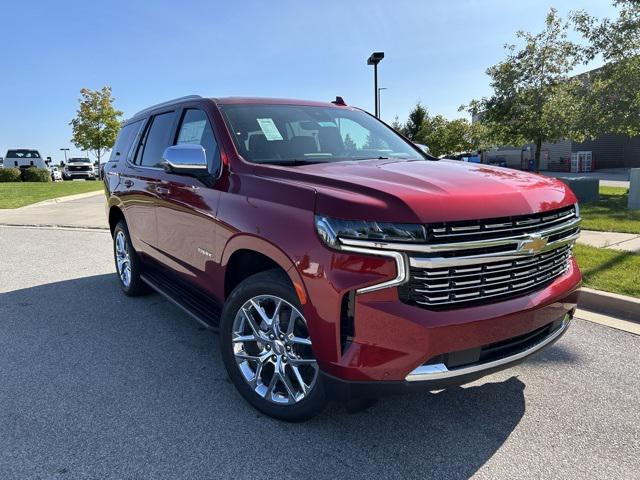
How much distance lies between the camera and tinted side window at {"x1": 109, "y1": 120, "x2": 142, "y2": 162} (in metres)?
5.35

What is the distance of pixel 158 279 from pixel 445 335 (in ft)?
10.5

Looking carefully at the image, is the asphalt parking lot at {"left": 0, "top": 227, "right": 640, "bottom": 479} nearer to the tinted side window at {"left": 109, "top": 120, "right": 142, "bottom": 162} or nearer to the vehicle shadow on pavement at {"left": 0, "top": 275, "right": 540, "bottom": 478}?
the vehicle shadow on pavement at {"left": 0, "top": 275, "right": 540, "bottom": 478}

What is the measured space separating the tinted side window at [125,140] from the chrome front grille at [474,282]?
3982 mm

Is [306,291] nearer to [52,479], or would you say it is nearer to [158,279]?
[52,479]

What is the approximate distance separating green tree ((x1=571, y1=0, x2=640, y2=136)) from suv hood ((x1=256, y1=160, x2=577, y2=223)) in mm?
Result: 13090

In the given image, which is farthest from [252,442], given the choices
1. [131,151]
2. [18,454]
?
[131,151]

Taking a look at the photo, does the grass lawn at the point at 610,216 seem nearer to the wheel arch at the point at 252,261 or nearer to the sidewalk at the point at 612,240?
the sidewalk at the point at 612,240

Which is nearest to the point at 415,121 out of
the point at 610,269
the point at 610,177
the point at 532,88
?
the point at 610,177

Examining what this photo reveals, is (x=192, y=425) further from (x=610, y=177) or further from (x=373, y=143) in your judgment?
(x=610, y=177)

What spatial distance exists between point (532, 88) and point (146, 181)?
1851 cm

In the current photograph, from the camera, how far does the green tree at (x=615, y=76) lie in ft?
45.2

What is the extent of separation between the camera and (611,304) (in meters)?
4.87

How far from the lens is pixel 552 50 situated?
19031mm

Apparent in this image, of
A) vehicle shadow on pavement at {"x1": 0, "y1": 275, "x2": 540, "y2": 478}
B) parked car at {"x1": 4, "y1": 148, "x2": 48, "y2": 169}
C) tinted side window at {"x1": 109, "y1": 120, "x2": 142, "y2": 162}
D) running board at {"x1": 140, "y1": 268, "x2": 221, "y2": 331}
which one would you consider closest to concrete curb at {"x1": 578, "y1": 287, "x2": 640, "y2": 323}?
vehicle shadow on pavement at {"x1": 0, "y1": 275, "x2": 540, "y2": 478}
